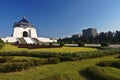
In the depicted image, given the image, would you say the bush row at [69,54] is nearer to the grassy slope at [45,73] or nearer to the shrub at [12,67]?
the grassy slope at [45,73]

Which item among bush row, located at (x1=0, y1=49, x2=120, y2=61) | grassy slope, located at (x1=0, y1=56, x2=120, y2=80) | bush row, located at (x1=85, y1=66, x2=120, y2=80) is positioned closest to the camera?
bush row, located at (x1=85, y1=66, x2=120, y2=80)

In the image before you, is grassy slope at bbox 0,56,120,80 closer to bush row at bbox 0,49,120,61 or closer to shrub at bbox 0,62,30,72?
shrub at bbox 0,62,30,72

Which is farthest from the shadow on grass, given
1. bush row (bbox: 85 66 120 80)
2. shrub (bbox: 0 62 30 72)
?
shrub (bbox: 0 62 30 72)

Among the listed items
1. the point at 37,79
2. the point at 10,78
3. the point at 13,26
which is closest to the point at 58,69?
the point at 37,79

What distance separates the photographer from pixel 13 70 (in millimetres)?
8930

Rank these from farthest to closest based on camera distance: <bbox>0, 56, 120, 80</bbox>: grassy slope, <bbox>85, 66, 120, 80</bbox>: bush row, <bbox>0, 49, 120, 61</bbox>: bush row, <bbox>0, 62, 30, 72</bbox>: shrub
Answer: <bbox>0, 49, 120, 61</bbox>: bush row, <bbox>0, 62, 30, 72</bbox>: shrub, <bbox>0, 56, 120, 80</bbox>: grassy slope, <bbox>85, 66, 120, 80</bbox>: bush row

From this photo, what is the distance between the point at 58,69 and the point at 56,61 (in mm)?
1402

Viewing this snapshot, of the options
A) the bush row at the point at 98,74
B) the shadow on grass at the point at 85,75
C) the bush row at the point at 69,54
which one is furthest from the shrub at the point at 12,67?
the bush row at the point at 69,54

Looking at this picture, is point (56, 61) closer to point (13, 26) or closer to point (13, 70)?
point (13, 70)

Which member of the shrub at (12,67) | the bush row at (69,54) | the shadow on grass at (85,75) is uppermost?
the bush row at (69,54)

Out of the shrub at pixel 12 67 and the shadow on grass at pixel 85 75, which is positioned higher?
the shrub at pixel 12 67

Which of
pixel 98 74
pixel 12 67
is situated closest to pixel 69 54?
pixel 12 67

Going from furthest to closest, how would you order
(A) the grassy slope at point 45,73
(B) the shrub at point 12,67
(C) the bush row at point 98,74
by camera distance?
1. (B) the shrub at point 12,67
2. (A) the grassy slope at point 45,73
3. (C) the bush row at point 98,74

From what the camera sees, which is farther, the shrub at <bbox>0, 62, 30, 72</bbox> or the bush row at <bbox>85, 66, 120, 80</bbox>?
the shrub at <bbox>0, 62, 30, 72</bbox>
